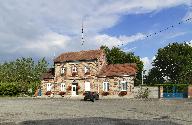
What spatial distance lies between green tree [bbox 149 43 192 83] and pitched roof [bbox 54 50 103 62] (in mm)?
41382

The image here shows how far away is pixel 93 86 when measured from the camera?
63562mm

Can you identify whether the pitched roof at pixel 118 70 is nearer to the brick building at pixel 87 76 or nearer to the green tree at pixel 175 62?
the brick building at pixel 87 76

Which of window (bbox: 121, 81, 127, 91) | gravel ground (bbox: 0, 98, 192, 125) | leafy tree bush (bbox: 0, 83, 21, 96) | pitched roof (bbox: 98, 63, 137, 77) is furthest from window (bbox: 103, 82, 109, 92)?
gravel ground (bbox: 0, 98, 192, 125)

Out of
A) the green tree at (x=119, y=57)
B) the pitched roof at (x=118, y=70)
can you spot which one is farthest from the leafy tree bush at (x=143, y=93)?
the green tree at (x=119, y=57)

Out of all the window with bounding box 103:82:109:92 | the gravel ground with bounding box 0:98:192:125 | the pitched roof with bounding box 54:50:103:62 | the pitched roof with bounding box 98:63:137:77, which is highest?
the pitched roof with bounding box 54:50:103:62

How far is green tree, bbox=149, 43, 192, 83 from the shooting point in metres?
101

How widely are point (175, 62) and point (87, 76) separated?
48.0 meters

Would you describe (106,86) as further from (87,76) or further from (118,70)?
(87,76)

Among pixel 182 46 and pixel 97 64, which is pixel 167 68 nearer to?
pixel 182 46

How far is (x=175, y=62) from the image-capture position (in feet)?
343

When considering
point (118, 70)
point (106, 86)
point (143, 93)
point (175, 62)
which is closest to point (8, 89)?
point (106, 86)

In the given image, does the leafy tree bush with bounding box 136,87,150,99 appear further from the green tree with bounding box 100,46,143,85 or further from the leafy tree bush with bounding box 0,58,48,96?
the leafy tree bush with bounding box 0,58,48,96

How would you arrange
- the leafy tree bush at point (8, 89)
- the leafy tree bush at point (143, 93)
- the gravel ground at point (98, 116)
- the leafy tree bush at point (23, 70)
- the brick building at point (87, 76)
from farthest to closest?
the leafy tree bush at point (23, 70), the leafy tree bush at point (8, 89), the brick building at point (87, 76), the leafy tree bush at point (143, 93), the gravel ground at point (98, 116)

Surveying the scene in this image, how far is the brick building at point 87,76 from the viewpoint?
61.5 meters
